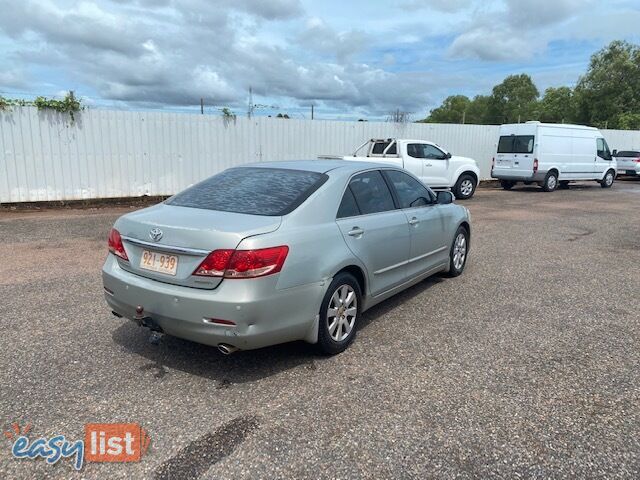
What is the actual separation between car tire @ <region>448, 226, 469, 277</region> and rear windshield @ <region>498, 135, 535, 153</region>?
1204cm

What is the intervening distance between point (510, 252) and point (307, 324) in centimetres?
524

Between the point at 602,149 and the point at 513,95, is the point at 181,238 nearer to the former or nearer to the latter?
the point at 602,149

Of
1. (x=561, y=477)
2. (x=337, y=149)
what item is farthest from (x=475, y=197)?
(x=561, y=477)

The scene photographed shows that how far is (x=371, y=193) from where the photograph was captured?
4.39 meters

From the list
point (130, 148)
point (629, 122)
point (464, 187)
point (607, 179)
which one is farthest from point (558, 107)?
point (130, 148)

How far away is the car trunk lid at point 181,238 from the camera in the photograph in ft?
10.3

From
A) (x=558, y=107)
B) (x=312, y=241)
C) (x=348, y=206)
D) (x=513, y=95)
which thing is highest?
(x=513, y=95)

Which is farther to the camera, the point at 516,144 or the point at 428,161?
the point at 516,144

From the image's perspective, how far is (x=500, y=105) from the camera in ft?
285

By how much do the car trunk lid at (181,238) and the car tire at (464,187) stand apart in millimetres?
12535

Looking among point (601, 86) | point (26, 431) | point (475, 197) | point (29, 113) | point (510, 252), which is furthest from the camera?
point (601, 86)

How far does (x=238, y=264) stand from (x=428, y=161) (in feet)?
38.0

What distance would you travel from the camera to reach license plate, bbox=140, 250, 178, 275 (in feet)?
10.7

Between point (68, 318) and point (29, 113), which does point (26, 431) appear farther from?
point (29, 113)
